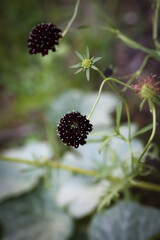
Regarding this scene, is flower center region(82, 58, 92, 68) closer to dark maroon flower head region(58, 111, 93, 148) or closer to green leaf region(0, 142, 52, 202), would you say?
dark maroon flower head region(58, 111, 93, 148)

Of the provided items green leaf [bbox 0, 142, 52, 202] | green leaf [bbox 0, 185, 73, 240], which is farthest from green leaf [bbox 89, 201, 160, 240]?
green leaf [bbox 0, 142, 52, 202]

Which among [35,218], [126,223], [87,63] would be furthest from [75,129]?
[35,218]

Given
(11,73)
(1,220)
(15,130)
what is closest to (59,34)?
(1,220)

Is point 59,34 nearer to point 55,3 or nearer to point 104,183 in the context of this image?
point 104,183

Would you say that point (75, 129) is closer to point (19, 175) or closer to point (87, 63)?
point (87, 63)

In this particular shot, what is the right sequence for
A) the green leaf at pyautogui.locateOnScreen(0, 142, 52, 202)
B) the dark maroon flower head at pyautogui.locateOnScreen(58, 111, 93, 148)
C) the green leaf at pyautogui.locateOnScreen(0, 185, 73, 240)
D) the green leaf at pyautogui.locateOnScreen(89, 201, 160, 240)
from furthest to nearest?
1. the green leaf at pyautogui.locateOnScreen(0, 142, 52, 202)
2. the green leaf at pyautogui.locateOnScreen(0, 185, 73, 240)
3. the green leaf at pyautogui.locateOnScreen(89, 201, 160, 240)
4. the dark maroon flower head at pyautogui.locateOnScreen(58, 111, 93, 148)

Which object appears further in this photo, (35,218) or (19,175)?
(19,175)

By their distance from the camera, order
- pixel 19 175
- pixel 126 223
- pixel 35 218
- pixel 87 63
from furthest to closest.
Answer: pixel 19 175 → pixel 35 218 → pixel 126 223 → pixel 87 63

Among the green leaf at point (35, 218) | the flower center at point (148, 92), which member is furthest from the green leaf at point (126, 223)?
the flower center at point (148, 92)
